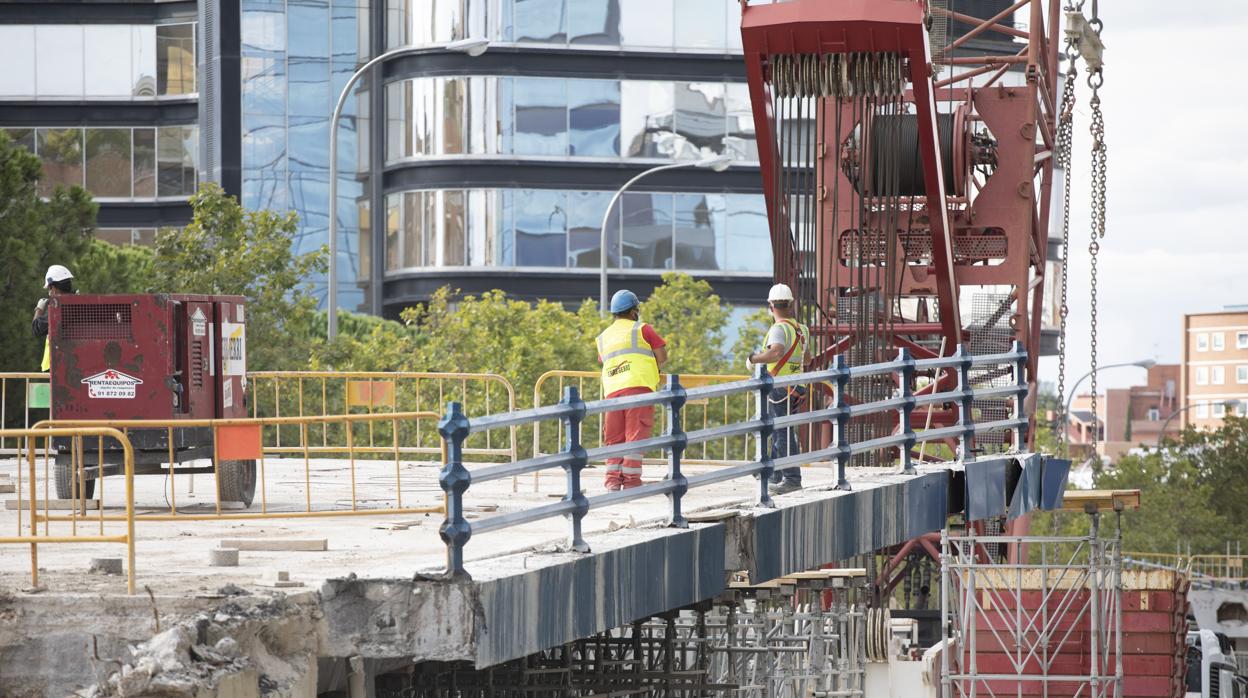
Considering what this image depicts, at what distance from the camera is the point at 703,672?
1542 cm

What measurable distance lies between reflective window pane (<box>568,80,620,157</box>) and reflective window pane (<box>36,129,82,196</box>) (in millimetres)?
17207

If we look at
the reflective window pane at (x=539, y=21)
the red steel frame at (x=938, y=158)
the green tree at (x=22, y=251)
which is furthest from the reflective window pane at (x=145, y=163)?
the red steel frame at (x=938, y=158)

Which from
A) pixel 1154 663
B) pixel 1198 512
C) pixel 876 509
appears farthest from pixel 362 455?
pixel 1198 512

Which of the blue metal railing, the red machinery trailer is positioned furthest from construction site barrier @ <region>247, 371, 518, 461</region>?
the red machinery trailer

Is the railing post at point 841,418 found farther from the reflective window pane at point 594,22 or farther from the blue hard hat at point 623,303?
the reflective window pane at point 594,22

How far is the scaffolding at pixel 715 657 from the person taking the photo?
13.7m

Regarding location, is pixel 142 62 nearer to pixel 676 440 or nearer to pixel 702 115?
pixel 702 115

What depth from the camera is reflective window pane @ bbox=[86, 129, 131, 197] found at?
66.3 meters

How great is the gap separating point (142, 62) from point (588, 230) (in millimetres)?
16855

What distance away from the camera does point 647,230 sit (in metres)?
62.4

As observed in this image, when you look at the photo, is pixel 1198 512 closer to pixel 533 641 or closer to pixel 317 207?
pixel 317 207

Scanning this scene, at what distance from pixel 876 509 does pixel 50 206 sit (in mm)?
20201

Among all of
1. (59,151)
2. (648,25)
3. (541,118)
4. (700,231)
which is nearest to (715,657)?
(700,231)

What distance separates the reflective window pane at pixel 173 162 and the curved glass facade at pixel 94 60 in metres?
1.44
